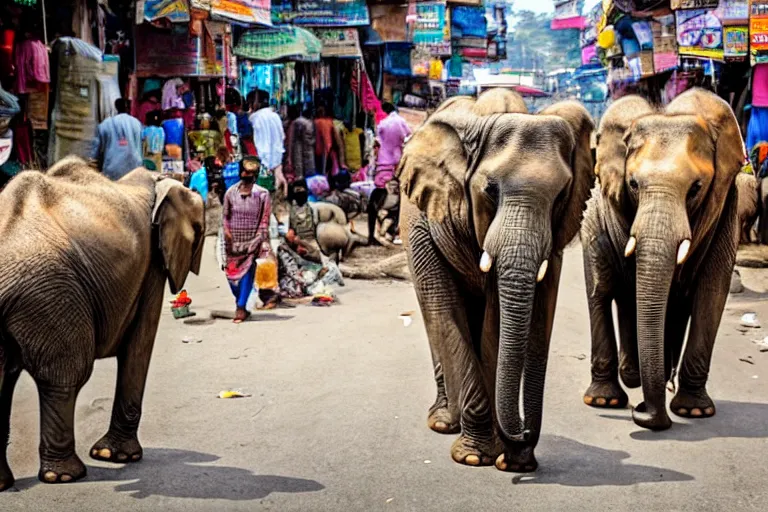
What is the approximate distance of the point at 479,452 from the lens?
572 centimetres

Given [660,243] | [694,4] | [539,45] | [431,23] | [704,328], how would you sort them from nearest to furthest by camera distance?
1. [660,243]
2. [704,328]
3. [694,4]
4. [431,23]
5. [539,45]

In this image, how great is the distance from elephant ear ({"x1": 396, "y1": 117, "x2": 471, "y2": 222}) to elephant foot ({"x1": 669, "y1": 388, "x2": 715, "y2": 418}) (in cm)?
240

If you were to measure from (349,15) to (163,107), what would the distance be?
6.12m

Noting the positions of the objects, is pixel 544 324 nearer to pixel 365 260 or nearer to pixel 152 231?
pixel 152 231

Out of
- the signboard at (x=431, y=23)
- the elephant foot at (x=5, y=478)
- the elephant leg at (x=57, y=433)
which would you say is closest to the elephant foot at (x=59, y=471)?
the elephant leg at (x=57, y=433)

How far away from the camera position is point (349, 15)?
19531 millimetres

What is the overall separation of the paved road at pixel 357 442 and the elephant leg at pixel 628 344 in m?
0.29

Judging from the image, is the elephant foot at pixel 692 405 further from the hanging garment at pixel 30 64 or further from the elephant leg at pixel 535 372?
the hanging garment at pixel 30 64

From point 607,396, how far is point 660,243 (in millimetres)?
1329

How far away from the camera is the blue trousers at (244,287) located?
10.7 meters

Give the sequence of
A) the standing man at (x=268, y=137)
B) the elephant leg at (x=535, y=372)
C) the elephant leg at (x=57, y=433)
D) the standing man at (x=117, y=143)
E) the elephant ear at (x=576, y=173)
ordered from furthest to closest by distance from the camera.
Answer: the standing man at (x=268, y=137) → the standing man at (x=117, y=143) → the elephant leg at (x=535, y=372) → the elephant ear at (x=576, y=173) → the elephant leg at (x=57, y=433)

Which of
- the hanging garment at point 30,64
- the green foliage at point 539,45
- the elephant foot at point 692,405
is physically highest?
the green foliage at point 539,45

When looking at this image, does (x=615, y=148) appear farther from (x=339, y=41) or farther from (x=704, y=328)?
(x=339, y=41)

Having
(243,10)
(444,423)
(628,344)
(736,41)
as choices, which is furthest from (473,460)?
(736,41)
